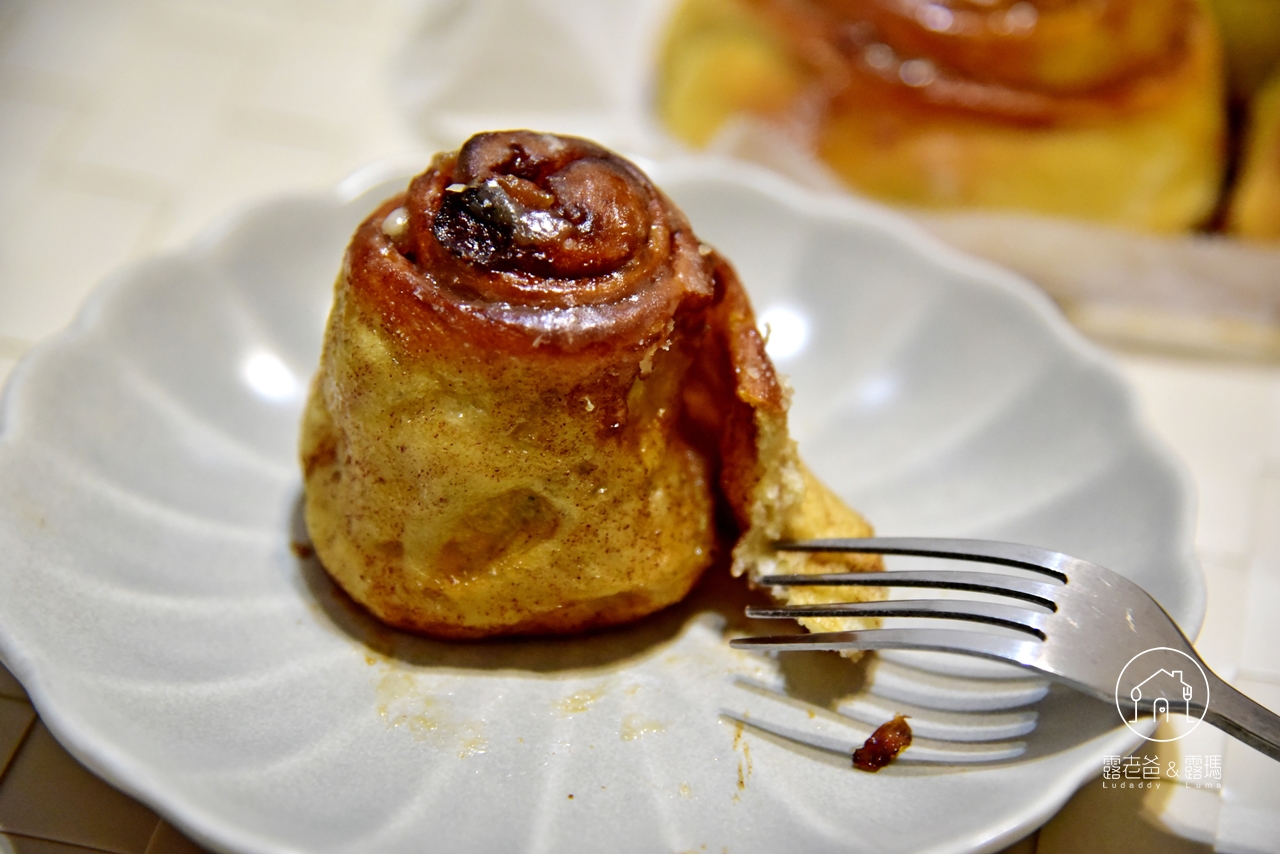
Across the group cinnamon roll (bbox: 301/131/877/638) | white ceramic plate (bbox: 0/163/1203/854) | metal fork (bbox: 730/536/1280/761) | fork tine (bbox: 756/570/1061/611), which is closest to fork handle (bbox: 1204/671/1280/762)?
metal fork (bbox: 730/536/1280/761)

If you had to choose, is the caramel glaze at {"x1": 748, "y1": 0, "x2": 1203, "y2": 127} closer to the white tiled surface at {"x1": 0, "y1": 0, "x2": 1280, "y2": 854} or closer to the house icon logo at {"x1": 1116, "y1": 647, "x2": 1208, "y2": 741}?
the white tiled surface at {"x1": 0, "y1": 0, "x2": 1280, "y2": 854}

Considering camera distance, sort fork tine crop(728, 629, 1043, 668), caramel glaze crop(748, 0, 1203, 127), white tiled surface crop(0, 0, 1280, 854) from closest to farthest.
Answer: fork tine crop(728, 629, 1043, 668) → white tiled surface crop(0, 0, 1280, 854) → caramel glaze crop(748, 0, 1203, 127)

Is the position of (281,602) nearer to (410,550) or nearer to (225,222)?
(410,550)

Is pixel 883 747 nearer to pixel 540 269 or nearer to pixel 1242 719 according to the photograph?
pixel 1242 719

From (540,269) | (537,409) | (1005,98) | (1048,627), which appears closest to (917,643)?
(1048,627)

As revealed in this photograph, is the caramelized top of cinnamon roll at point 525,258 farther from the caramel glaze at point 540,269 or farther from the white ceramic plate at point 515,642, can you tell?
the white ceramic plate at point 515,642

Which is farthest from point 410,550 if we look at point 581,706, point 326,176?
point 326,176
